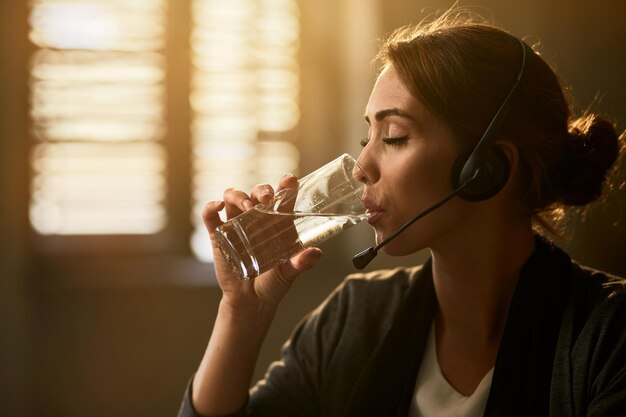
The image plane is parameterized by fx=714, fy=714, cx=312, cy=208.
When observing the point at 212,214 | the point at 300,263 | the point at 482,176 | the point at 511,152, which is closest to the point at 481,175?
the point at 482,176

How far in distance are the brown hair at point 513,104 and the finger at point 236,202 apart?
0.33m

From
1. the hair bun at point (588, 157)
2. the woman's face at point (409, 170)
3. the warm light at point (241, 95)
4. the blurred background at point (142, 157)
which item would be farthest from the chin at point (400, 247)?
the warm light at point (241, 95)

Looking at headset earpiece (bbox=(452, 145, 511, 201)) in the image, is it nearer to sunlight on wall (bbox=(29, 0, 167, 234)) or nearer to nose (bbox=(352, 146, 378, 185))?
nose (bbox=(352, 146, 378, 185))

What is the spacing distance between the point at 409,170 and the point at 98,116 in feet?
6.92

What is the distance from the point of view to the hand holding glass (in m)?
1.11

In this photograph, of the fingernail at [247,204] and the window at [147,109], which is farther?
the window at [147,109]

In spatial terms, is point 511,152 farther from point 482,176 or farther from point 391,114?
point 391,114

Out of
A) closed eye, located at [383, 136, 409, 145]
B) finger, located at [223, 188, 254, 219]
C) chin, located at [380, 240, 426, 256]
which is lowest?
chin, located at [380, 240, 426, 256]

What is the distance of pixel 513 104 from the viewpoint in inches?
47.5

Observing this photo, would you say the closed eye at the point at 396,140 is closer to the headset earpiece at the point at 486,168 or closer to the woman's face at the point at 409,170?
the woman's face at the point at 409,170

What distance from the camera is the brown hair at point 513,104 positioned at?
1.19 meters

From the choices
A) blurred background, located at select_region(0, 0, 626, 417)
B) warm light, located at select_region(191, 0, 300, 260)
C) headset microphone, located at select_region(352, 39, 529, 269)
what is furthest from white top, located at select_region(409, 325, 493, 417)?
warm light, located at select_region(191, 0, 300, 260)

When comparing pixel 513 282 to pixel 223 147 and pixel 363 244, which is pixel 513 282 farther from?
pixel 223 147

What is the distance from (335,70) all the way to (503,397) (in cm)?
219
